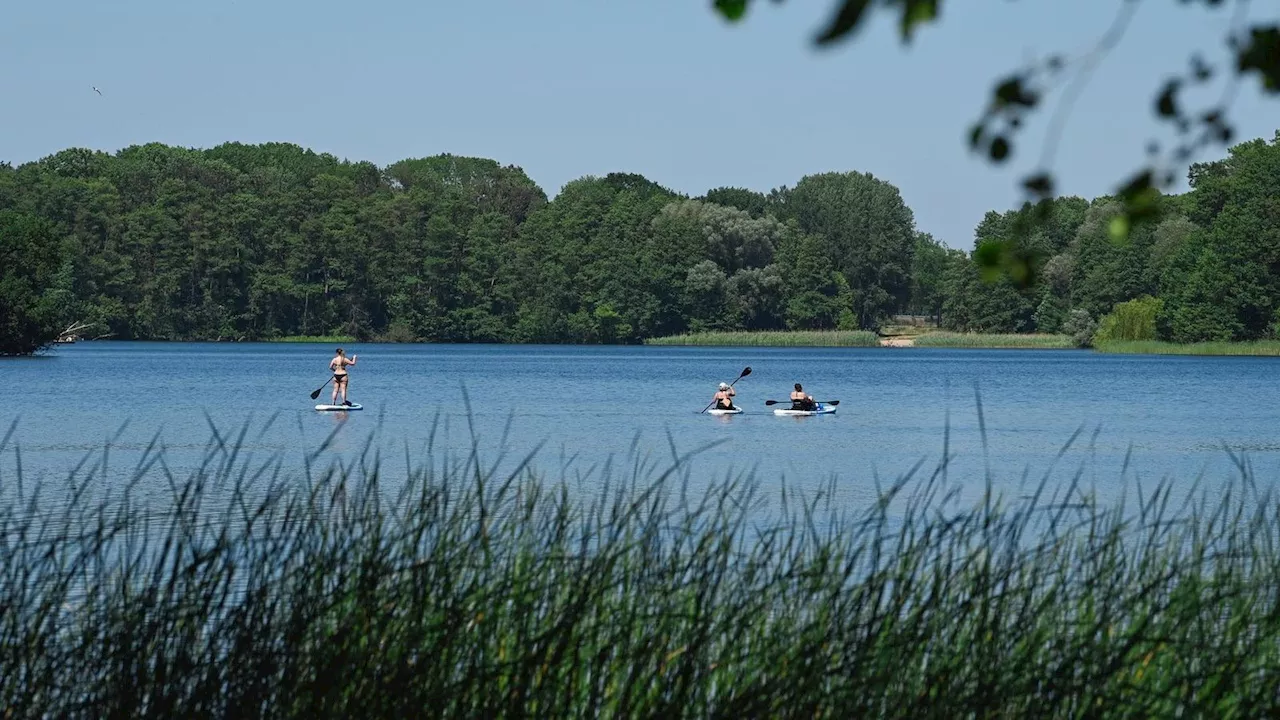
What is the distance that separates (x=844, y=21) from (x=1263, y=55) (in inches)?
30.3

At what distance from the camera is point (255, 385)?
184 ft

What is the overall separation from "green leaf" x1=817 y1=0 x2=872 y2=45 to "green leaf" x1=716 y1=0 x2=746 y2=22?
0.63 ft

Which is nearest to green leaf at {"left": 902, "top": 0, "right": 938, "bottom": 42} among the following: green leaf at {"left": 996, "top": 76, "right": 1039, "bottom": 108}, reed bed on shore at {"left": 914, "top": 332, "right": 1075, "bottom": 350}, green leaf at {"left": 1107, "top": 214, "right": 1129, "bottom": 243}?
green leaf at {"left": 996, "top": 76, "right": 1039, "bottom": 108}

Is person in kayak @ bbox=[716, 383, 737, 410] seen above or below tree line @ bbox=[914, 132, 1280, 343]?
below

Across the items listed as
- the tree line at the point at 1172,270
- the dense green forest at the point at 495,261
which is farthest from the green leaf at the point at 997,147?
the dense green forest at the point at 495,261

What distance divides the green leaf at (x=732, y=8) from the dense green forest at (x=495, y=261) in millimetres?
104186

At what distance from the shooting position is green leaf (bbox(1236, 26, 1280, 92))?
10.2ft

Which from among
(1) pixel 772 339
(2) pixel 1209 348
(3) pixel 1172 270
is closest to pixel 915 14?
(2) pixel 1209 348

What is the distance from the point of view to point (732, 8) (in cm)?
302

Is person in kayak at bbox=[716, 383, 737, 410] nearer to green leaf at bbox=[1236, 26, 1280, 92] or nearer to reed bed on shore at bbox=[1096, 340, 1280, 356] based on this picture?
green leaf at bbox=[1236, 26, 1280, 92]

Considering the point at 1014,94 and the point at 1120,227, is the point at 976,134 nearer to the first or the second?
the point at 1014,94

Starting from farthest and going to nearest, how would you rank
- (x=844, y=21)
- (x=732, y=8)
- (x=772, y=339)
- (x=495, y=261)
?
(x=495, y=261) < (x=772, y=339) < (x=732, y=8) < (x=844, y=21)

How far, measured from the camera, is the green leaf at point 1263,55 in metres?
3.11

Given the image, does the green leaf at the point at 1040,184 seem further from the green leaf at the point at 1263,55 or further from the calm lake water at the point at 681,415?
the calm lake water at the point at 681,415
